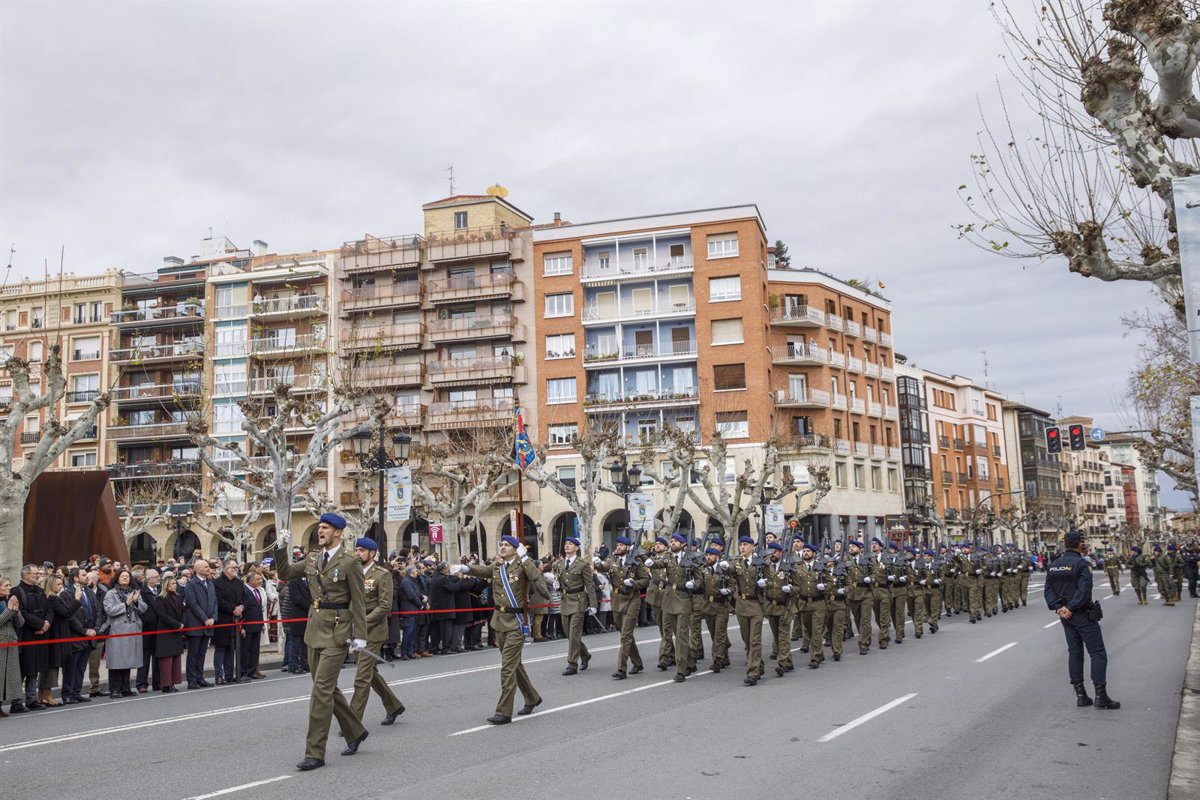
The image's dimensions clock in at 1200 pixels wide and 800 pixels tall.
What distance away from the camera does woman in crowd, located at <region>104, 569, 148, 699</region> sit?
15.4 metres

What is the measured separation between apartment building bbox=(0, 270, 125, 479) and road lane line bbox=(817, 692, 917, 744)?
58.5 metres

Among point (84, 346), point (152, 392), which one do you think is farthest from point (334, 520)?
point (84, 346)

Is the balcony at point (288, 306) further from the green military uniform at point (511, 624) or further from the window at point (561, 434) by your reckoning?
the green military uniform at point (511, 624)

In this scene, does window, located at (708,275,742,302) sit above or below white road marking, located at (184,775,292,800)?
above

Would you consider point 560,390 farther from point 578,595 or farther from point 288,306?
point 578,595

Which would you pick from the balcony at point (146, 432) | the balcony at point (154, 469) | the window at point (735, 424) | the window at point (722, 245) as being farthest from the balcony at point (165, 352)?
the window at point (735, 424)

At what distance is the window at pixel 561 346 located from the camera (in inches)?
2278

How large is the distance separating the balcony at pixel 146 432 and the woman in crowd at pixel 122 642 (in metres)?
47.0

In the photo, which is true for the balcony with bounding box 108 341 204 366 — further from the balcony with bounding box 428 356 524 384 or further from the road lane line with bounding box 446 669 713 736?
the road lane line with bounding box 446 669 713 736

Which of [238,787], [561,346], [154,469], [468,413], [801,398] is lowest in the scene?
[238,787]

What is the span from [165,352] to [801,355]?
36.8 m

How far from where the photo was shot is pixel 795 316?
58844mm

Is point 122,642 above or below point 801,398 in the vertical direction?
below

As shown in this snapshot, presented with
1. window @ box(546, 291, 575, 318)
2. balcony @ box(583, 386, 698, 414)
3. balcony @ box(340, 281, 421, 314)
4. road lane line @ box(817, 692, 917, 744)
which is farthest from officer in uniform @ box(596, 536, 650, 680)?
balcony @ box(340, 281, 421, 314)
